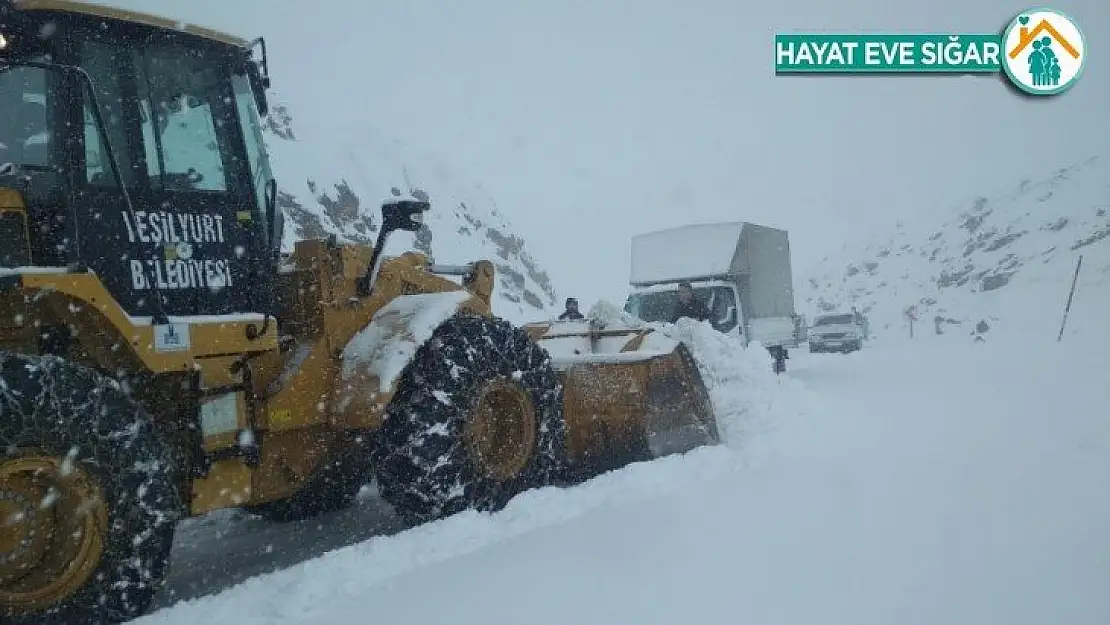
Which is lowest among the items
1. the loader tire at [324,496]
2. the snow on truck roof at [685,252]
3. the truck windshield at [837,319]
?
the truck windshield at [837,319]

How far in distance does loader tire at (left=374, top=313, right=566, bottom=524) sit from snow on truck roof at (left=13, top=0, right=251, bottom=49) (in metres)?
1.87

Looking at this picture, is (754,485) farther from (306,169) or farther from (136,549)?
(306,169)

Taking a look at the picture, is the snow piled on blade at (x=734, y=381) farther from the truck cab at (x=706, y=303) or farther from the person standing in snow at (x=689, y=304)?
the truck cab at (x=706, y=303)

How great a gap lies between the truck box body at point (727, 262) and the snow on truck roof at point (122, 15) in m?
9.63

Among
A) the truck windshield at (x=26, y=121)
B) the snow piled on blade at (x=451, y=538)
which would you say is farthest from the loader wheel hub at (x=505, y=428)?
the truck windshield at (x=26, y=121)

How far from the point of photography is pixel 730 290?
485 inches

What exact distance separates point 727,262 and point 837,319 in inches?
562

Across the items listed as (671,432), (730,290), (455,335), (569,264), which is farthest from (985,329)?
(455,335)

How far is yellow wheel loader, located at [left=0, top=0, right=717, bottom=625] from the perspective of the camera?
9.21 feet

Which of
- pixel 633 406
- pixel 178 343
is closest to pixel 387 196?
pixel 633 406

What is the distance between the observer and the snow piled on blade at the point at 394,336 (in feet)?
13.1

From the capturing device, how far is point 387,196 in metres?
26.2

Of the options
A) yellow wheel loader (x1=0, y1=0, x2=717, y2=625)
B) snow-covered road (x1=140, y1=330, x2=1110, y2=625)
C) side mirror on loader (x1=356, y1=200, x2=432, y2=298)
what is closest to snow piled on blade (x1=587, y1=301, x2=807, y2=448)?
snow-covered road (x1=140, y1=330, x2=1110, y2=625)

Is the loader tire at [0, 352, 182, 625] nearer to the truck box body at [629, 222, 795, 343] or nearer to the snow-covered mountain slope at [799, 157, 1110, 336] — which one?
the truck box body at [629, 222, 795, 343]
